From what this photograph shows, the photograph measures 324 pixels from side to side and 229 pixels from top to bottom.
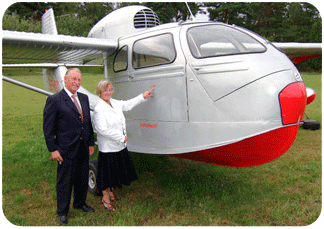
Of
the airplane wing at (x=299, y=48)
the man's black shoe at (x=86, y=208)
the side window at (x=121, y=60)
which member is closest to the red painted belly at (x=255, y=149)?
the man's black shoe at (x=86, y=208)

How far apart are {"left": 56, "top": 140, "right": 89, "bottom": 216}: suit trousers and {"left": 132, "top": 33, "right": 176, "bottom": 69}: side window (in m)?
1.47

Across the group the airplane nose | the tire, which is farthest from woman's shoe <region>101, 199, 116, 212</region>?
the tire

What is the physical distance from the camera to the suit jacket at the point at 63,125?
312 cm

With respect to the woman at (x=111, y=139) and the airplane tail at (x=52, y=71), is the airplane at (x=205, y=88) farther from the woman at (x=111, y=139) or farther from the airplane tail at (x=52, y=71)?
the airplane tail at (x=52, y=71)

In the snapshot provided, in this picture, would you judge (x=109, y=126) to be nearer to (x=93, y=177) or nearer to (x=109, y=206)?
(x=109, y=206)

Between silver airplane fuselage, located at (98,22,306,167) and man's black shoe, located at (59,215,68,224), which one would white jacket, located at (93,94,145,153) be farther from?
man's black shoe, located at (59,215,68,224)

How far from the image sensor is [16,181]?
15.5ft

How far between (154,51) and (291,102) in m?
1.90

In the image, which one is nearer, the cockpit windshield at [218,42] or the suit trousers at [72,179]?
the cockpit windshield at [218,42]

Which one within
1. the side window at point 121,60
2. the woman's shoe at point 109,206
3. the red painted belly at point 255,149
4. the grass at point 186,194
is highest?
the side window at point 121,60

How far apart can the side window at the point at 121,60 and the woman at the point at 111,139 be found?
0.82m

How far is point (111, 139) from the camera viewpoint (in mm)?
3363

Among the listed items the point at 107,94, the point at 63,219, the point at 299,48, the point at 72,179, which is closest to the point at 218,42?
the point at 107,94

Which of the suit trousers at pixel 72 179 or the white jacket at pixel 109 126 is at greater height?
the white jacket at pixel 109 126
